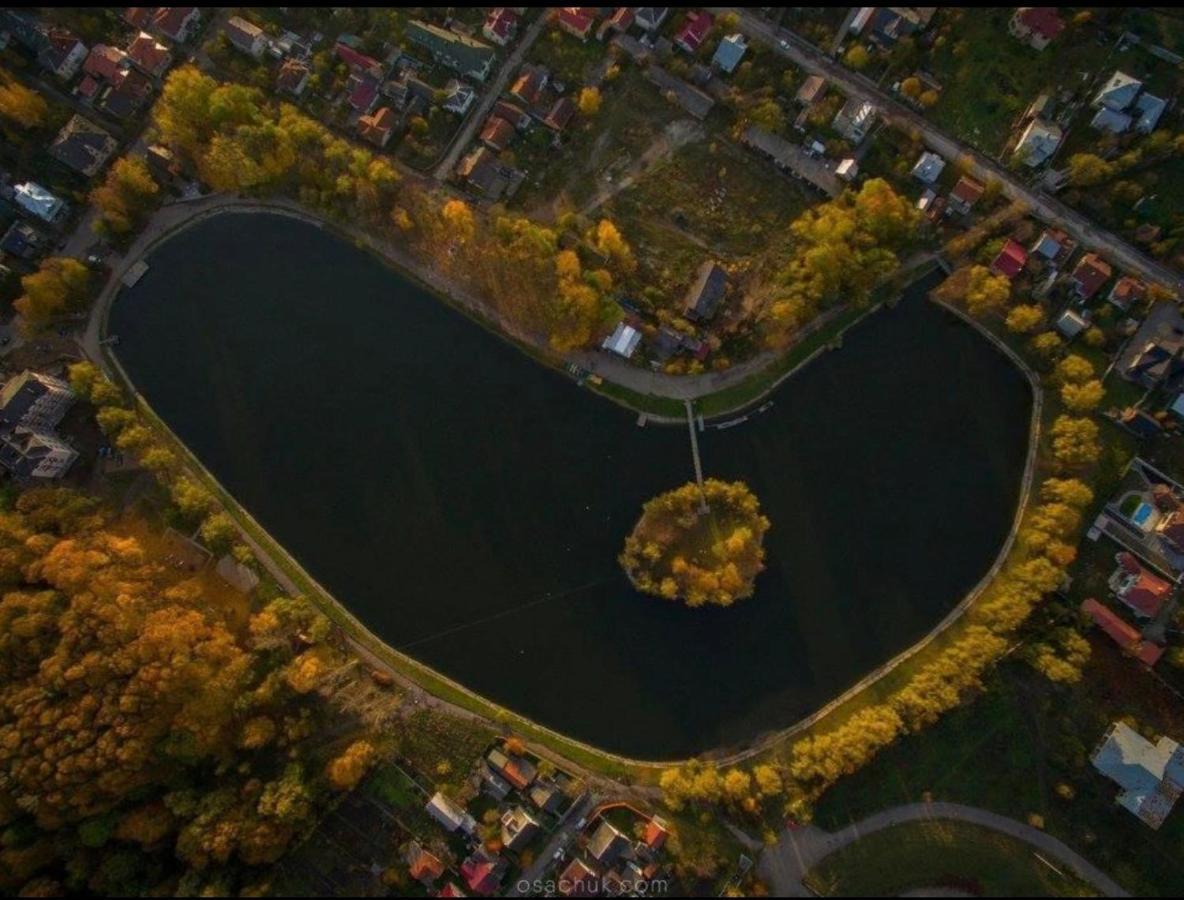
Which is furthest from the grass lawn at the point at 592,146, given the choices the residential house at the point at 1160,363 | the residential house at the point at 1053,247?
the residential house at the point at 1160,363

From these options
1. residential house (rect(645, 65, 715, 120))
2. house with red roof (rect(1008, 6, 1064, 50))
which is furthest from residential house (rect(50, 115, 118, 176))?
house with red roof (rect(1008, 6, 1064, 50))

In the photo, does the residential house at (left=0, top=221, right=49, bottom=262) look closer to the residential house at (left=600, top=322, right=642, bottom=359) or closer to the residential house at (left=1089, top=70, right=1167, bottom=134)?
the residential house at (left=600, top=322, right=642, bottom=359)

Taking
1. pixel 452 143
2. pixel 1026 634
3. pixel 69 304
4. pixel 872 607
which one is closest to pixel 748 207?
pixel 452 143

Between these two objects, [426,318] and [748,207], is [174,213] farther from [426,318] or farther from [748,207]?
[748,207]

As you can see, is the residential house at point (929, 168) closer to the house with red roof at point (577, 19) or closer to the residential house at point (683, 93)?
the residential house at point (683, 93)

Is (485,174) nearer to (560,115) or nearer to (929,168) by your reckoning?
(560,115)
